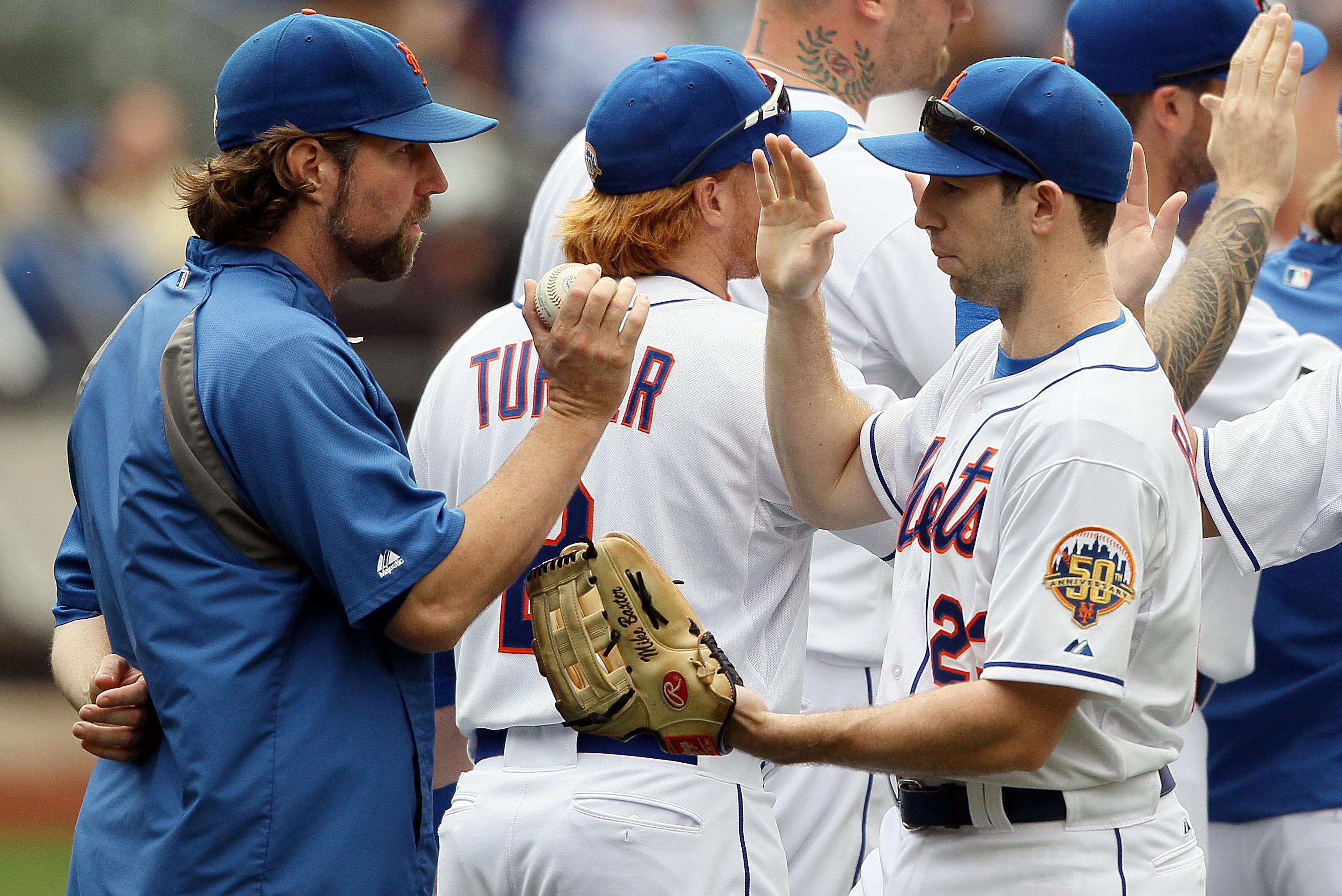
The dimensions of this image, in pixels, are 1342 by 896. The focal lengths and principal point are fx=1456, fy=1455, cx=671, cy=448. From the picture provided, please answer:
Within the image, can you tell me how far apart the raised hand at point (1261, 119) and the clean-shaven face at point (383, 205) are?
1.92 meters

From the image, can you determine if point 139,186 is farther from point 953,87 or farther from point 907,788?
point 907,788

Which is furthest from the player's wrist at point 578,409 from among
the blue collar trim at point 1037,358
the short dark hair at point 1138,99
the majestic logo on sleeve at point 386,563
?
the short dark hair at point 1138,99

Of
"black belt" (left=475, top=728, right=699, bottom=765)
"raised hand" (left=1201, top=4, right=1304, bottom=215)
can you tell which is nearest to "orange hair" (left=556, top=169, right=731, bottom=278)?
"black belt" (left=475, top=728, right=699, bottom=765)

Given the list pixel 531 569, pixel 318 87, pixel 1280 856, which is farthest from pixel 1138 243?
pixel 1280 856

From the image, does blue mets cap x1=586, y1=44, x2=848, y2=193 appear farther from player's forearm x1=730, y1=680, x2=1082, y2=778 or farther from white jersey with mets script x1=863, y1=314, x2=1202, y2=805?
player's forearm x1=730, y1=680, x2=1082, y2=778

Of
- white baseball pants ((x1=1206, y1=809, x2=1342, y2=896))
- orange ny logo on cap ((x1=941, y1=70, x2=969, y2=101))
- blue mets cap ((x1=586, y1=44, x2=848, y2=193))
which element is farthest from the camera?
white baseball pants ((x1=1206, y1=809, x2=1342, y2=896))

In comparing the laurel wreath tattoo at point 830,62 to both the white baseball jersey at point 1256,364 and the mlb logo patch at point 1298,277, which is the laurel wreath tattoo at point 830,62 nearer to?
the white baseball jersey at point 1256,364

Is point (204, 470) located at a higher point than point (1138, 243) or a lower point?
lower

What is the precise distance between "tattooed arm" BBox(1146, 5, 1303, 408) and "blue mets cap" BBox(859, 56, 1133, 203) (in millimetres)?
817

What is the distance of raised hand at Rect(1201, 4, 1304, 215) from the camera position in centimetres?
346

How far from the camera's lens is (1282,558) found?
303 centimetres

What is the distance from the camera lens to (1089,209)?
2582 mm

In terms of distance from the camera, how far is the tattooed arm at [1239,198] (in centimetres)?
330

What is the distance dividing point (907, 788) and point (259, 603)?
3.79 ft
